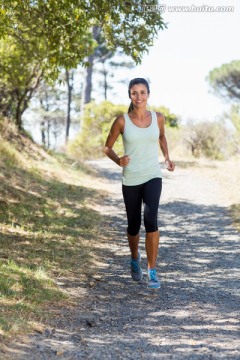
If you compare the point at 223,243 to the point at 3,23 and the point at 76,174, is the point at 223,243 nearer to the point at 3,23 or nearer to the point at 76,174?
the point at 3,23

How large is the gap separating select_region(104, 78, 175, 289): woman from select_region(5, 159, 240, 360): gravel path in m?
0.46

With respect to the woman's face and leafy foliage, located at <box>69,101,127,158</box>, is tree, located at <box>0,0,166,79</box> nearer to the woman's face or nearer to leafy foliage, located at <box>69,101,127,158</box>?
the woman's face

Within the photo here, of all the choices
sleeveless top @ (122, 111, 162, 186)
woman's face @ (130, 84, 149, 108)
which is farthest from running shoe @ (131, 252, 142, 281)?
woman's face @ (130, 84, 149, 108)

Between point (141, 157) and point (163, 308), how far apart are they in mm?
1375

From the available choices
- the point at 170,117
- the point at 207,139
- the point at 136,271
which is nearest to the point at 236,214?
the point at 136,271

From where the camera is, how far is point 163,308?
5.06 meters

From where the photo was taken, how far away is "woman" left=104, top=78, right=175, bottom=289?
211 inches

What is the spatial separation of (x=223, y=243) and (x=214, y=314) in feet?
10.7

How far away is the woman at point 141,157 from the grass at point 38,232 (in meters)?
1.03

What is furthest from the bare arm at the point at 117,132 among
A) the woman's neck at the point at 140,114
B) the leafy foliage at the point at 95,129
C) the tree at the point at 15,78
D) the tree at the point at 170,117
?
the tree at the point at 170,117

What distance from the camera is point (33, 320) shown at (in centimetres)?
456

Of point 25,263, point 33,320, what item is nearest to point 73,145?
point 25,263

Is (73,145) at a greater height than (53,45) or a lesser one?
lesser

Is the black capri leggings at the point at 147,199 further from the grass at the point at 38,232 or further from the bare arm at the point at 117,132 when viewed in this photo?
the grass at the point at 38,232
